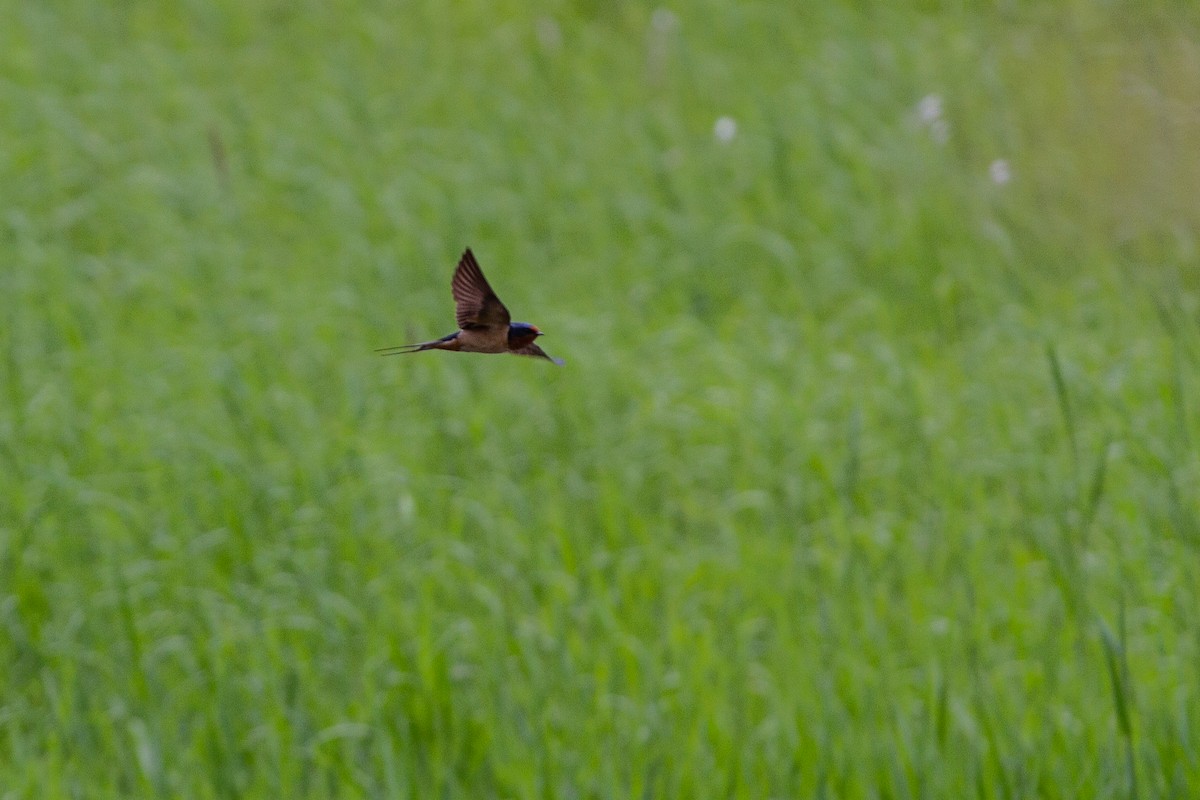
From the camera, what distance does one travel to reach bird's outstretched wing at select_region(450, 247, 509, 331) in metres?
1.01

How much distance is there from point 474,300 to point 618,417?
12.8 feet

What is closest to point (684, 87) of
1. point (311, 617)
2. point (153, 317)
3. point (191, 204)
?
point (191, 204)

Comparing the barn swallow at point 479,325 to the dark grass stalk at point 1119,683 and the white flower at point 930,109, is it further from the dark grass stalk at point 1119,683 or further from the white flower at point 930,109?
the white flower at point 930,109

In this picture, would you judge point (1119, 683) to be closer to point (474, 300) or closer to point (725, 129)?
point (725, 129)

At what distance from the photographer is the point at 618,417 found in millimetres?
4914

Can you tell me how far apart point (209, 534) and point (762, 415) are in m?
1.83

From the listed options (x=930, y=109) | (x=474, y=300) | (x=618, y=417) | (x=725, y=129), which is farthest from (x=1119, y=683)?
(x=930, y=109)

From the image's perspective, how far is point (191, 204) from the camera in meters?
6.31

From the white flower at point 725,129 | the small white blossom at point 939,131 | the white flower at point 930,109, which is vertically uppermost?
the white flower at point 930,109

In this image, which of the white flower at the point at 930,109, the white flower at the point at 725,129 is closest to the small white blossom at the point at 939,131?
the white flower at the point at 930,109

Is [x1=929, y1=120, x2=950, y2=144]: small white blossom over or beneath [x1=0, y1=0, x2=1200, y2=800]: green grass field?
over

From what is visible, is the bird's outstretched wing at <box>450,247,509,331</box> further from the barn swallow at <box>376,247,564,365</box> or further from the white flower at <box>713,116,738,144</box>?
the white flower at <box>713,116,738,144</box>

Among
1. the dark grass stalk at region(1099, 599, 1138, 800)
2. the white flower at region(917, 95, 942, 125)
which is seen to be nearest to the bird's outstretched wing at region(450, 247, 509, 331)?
the dark grass stalk at region(1099, 599, 1138, 800)

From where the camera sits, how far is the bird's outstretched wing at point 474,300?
1010 millimetres
